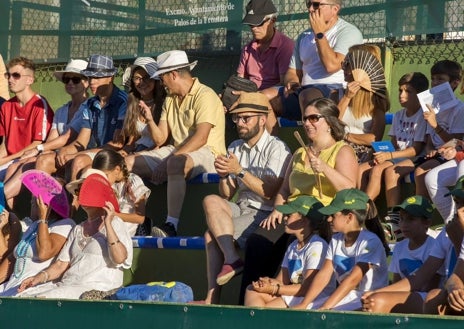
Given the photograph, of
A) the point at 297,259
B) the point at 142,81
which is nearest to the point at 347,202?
Answer: the point at 297,259

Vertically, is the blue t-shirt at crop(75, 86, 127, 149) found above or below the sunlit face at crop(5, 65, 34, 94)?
below

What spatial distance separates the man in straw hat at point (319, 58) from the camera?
29.4 ft

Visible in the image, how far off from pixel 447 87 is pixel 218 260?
193cm

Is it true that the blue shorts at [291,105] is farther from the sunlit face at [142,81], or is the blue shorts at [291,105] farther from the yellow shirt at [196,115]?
the sunlit face at [142,81]

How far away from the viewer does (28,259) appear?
27.6ft

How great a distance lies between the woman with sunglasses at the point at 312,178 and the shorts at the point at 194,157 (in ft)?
5.26

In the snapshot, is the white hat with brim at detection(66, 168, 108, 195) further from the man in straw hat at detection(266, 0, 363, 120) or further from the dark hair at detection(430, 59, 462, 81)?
the dark hair at detection(430, 59, 462, 81)

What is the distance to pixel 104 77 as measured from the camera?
33.0 feet

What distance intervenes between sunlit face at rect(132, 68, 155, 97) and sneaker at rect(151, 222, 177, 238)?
141 cm

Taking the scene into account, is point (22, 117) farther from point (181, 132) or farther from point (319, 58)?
point (319, 58)

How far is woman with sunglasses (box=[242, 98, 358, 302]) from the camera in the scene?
288 inches

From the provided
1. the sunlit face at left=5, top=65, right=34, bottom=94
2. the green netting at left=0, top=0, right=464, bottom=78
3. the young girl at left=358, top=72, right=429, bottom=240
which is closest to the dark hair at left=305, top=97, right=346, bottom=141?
the young girl at left=358, top=72, right=429, bottom=240

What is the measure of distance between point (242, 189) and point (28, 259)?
1.68 meters

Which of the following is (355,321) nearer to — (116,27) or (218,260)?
(218,260)
